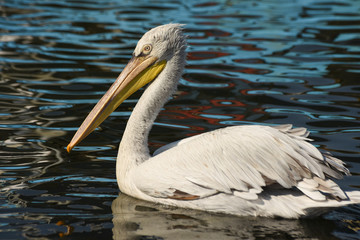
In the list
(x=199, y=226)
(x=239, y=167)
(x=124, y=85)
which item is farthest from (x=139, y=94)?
(x=199, y=226)

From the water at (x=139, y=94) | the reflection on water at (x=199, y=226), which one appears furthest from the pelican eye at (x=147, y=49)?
the reflection on water at (x=199, y=226)

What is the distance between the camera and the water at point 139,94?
13.5ft

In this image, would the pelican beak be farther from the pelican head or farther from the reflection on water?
the reflection on water

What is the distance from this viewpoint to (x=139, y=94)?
7613 mm

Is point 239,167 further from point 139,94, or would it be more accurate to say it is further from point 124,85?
point 139,94

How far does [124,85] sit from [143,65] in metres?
0.21

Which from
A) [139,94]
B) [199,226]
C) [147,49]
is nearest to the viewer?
[199,226]

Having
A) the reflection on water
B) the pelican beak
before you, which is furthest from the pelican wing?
the pelican beak

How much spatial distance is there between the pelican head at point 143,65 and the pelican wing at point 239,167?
2.20ft

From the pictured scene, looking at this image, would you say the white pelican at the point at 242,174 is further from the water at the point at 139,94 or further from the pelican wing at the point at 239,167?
the water at the point at 139,94

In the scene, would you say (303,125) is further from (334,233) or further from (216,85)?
(334,233)

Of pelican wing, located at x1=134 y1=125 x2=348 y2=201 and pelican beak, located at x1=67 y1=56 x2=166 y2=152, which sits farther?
pelican beak, located at x1=67 y1=56 x2=166 y2=152

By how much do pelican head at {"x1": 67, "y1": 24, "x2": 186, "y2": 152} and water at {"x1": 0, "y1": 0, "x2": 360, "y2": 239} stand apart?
46 centimetres

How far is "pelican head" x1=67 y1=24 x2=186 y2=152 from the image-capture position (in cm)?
476
